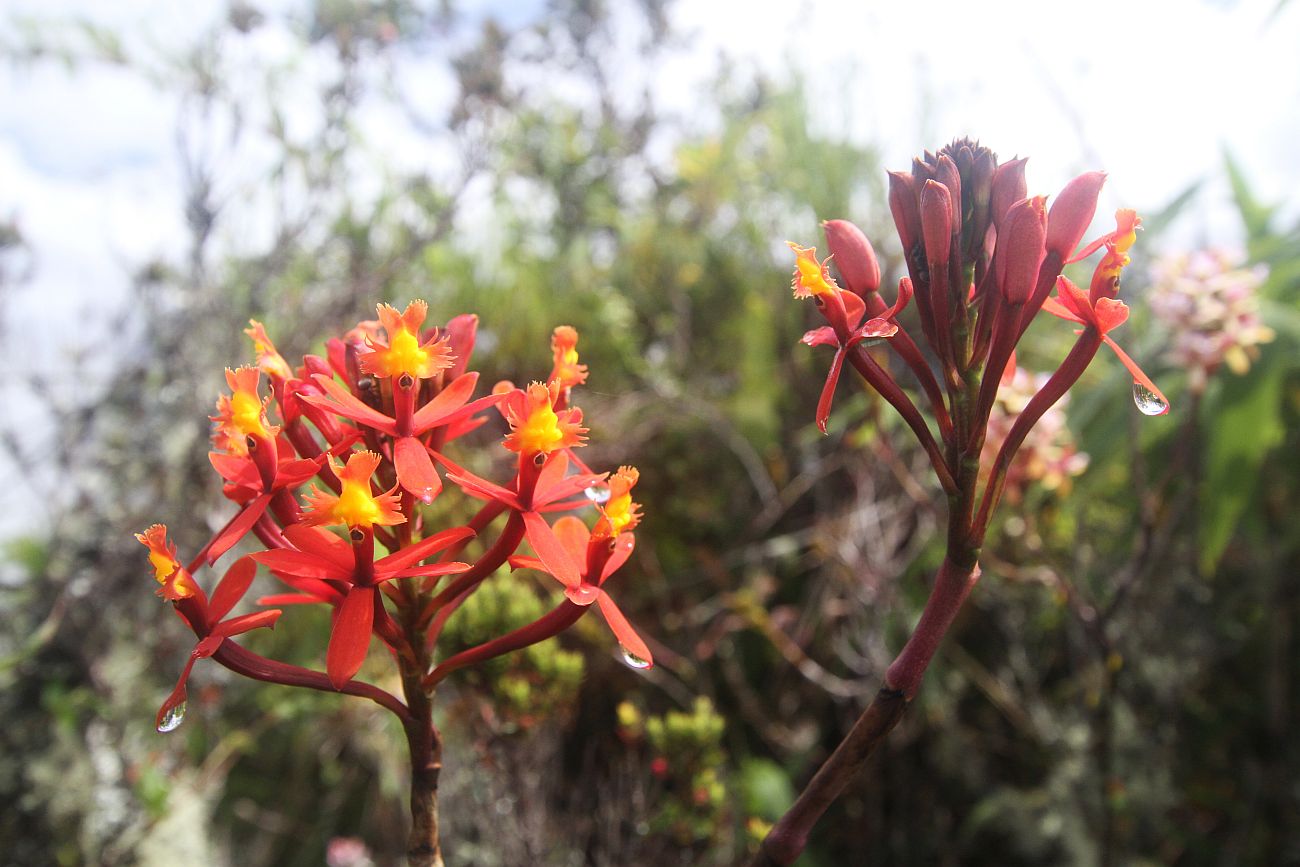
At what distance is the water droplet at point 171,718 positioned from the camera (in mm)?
558

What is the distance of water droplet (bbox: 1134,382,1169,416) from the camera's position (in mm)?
564

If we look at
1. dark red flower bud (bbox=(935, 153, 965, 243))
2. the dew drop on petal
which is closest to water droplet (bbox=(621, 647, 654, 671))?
the dew drop on petal

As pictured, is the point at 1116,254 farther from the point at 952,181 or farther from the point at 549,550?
the point at 549,550

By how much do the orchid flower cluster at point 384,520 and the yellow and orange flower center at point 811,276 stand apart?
18 cm

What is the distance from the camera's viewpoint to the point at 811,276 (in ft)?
1.80

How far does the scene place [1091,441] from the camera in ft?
7.00

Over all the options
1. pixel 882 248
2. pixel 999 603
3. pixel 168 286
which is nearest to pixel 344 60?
pixel 168 286

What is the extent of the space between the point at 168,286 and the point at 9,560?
1.08 metres

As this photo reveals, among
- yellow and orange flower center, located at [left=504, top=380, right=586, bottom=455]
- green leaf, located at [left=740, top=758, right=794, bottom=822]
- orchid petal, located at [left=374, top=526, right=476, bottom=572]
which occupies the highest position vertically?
yellow and orange flower center, located at [left=504, top=380, right=586, bottom=455]

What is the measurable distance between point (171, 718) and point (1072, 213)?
68 cm

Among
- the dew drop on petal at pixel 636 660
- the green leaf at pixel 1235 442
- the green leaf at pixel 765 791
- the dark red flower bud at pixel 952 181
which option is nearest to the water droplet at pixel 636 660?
the dew drop on petal at pixel 636 660

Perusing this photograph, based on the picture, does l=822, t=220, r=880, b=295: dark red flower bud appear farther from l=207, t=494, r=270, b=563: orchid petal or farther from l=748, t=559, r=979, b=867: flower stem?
l=207, t=494, r=270, b=563: orchid petal

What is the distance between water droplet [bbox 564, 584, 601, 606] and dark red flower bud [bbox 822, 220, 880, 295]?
0.88 ft

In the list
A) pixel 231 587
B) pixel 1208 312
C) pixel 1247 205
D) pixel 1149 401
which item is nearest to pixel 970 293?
pixel 1149 401
